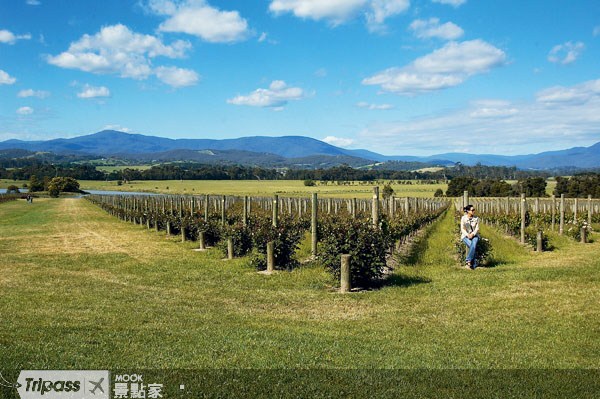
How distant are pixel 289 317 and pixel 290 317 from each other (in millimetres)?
19

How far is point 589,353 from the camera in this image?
7270 mm

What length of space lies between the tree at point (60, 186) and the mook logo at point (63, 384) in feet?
336

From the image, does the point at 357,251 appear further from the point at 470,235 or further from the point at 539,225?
the point at 539,225

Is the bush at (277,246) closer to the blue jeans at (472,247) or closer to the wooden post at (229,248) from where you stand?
the wooden post at (229,248)

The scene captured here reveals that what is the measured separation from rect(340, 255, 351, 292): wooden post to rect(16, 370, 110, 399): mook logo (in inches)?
255

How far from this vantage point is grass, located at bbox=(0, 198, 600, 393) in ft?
22.9

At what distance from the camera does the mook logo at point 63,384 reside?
5.68 meters

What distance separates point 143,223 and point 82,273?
70.0ft

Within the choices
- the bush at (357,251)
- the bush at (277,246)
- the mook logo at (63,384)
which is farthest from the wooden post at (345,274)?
the mook logo at (63,384)

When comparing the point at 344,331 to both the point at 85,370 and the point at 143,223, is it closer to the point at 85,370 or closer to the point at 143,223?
the point at 85,370

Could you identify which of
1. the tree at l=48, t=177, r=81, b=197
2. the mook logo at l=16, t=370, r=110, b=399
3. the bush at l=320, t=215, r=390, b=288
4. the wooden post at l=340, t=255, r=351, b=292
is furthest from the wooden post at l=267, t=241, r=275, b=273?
the tree at l=48, t=177, r=81, b=197

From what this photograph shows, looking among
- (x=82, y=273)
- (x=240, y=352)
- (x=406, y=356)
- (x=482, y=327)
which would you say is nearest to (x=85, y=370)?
(x=240, y=352)

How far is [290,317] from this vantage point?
977cm

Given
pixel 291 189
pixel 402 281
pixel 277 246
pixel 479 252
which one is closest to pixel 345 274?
pixel 402 281
